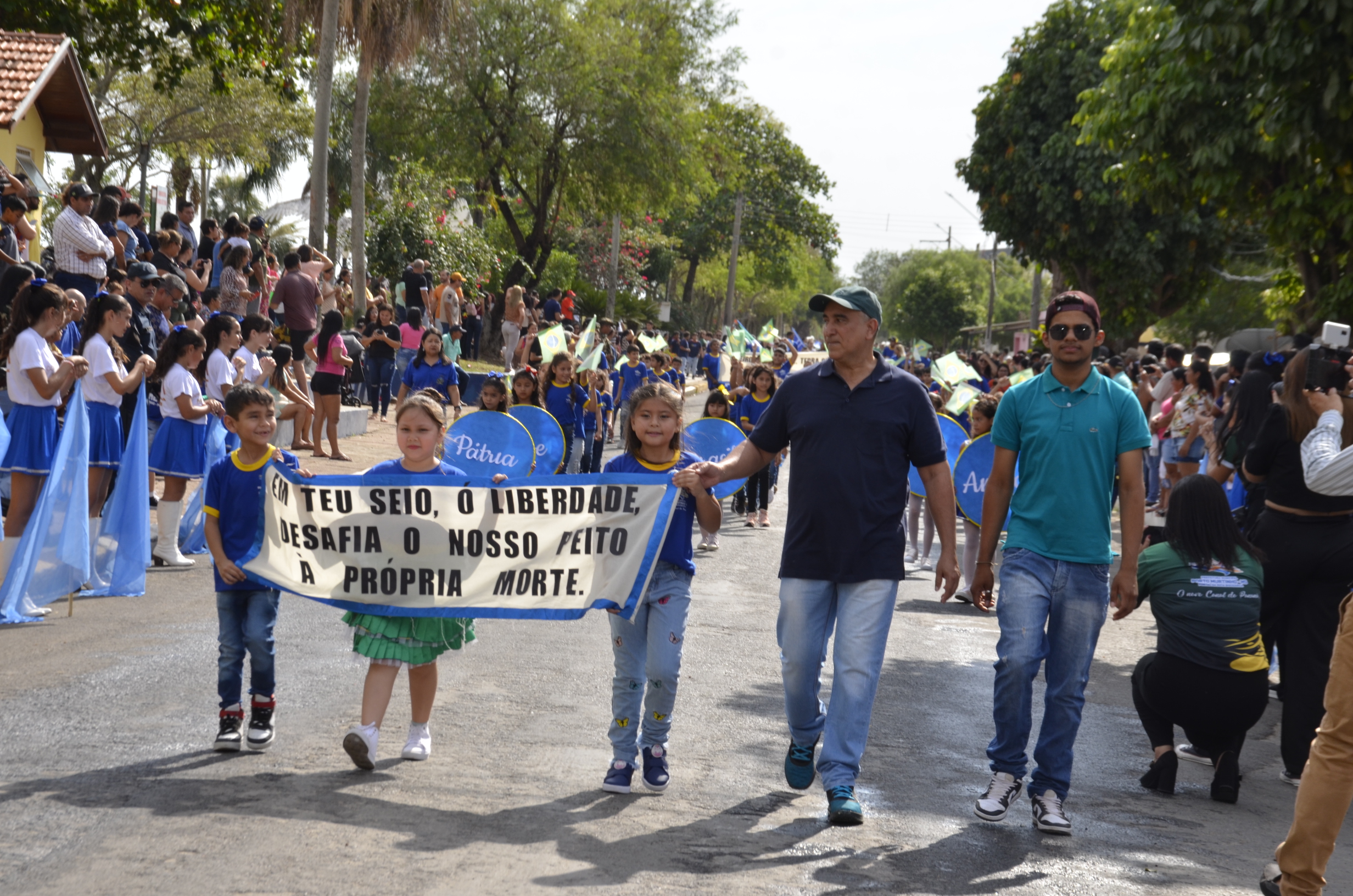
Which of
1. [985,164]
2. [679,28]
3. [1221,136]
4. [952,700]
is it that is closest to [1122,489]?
[952,700]

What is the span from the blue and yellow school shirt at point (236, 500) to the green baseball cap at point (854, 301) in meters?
2.29

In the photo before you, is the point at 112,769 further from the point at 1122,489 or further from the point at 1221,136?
the point at 1221,136

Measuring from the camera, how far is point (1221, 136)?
11.2 meters

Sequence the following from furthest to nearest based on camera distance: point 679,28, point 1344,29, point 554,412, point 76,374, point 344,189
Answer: point 344,189, point 679,28, point 554,412, point 1344,29, point 76,374

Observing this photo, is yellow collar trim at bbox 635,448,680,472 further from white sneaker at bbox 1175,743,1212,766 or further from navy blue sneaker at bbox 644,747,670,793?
white sneaker at bbox 1175,743,1212,766

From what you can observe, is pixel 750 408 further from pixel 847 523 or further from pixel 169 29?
pixel 169 29

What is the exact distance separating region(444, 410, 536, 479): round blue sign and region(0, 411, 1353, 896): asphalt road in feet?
12.8

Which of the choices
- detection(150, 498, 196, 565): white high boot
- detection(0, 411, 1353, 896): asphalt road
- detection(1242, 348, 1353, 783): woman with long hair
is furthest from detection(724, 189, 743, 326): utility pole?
detection(1242, 348, 1353, 783): woman with long hair

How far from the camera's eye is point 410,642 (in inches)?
212

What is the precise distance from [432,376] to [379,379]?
7.45 metres

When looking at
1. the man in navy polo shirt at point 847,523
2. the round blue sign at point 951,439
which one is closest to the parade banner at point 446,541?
the man in navy polo shirt at point 847,523

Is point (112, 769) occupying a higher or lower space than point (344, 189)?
lower

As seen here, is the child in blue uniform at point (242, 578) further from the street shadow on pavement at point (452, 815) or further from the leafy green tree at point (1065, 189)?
the leafy green tree at point (1065, 189)

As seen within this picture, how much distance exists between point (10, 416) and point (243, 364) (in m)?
3.60
